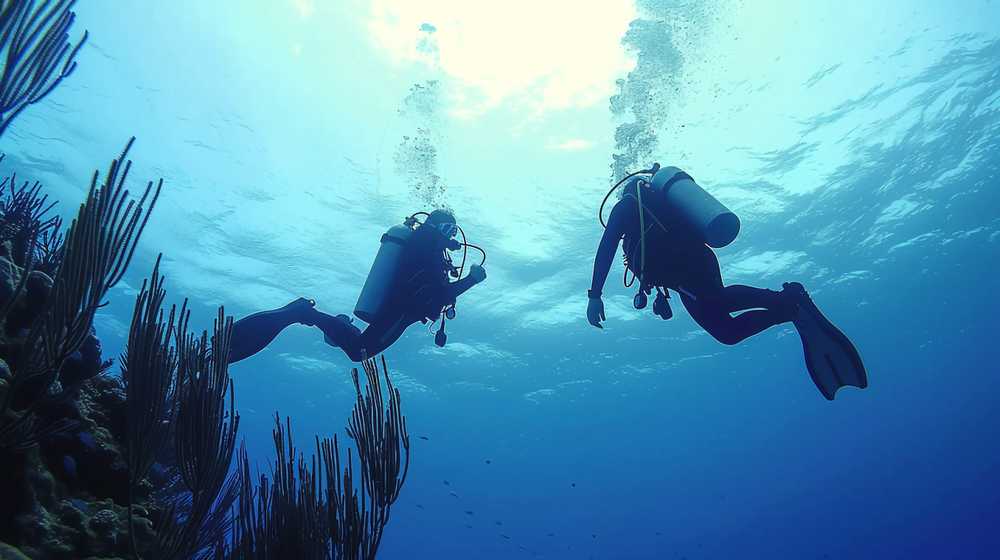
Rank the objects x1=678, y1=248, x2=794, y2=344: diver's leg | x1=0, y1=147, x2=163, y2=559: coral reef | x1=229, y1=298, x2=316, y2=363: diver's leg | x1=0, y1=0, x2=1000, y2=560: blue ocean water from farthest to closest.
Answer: x1=0, y1=0, x2=1000, y2=560: blue ocean water < x1=678, y1=248, x2=794, y2=344: diver's leg < x1=229, y1=298, x2=316, y2=363: diver's leg < x1=0, y1=147, x2=163, y2=559: coral reef

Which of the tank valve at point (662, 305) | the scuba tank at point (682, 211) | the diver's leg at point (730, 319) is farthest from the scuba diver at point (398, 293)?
the diver's leg at point (730, 319)

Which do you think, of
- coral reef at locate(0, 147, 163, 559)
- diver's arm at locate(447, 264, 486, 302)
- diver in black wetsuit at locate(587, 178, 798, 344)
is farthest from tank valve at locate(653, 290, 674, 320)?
coral reef at locate(0, 147, 163, 559)

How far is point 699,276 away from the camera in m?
5.69

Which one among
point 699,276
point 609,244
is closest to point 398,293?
point 609,244

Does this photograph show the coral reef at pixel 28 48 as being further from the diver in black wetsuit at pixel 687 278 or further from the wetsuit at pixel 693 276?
the wetsuit at pixel 693 276

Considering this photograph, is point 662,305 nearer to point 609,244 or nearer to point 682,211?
point 609,244

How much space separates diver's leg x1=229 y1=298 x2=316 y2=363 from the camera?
521cm

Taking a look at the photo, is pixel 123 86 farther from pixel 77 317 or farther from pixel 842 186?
pixel 842 186

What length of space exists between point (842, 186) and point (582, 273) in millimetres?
10828

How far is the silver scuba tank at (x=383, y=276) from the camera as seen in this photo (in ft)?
20.1

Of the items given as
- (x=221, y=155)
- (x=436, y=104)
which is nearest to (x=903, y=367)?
(x=436, y=104)

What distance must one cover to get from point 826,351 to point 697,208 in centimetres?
232

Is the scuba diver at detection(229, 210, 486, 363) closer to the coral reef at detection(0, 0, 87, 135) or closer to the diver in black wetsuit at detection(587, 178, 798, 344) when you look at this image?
the diver in black wetsuit at detection(587, 178, 798, 344)

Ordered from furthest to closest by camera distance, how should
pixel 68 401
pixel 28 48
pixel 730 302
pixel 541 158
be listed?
pixel 541 158, pixel 730 302, pixel 68 401, pixel 28 48
